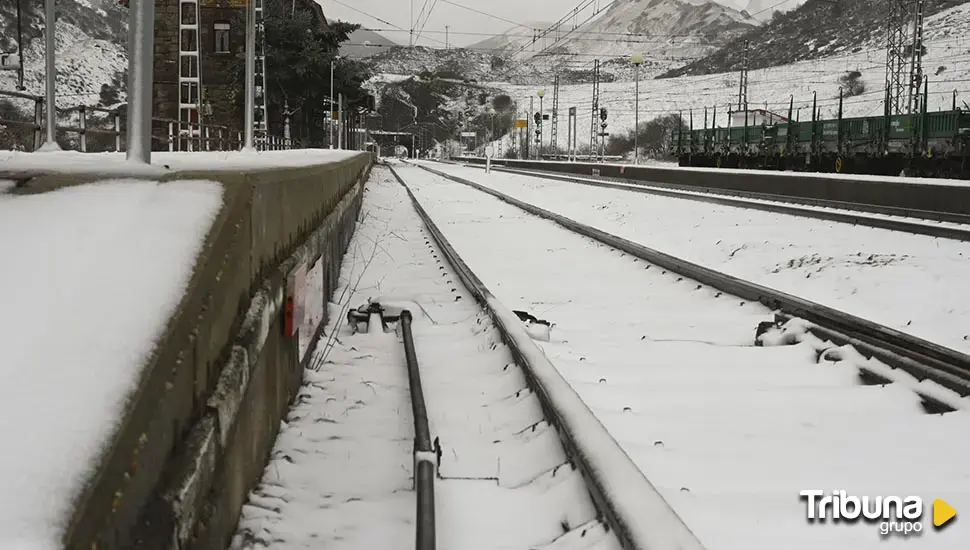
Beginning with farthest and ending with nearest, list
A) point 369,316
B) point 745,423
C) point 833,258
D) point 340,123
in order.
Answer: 1. point 340,123
2. point 833,258
3. point 369,316
4. point 745,423

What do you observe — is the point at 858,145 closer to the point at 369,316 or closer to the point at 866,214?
the point at 866,214

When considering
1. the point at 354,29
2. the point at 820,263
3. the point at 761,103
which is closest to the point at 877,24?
the point at 761,103

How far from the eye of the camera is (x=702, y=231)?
15.8 meters

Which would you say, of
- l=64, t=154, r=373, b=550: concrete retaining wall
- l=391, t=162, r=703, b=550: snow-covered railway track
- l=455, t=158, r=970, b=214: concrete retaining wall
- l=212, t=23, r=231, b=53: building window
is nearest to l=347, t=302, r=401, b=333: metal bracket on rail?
l=391, t=162, r=703, b=550: snow-covered railway track

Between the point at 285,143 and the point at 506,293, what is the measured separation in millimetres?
33402

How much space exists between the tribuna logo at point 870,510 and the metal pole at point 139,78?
2963 mm

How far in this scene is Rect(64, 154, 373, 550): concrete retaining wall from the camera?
1676mm

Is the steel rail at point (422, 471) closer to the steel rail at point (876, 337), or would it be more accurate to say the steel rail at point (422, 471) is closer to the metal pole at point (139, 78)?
the metal pole at point (139, 78)

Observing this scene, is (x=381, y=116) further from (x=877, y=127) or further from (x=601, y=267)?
(x=601, y=267)

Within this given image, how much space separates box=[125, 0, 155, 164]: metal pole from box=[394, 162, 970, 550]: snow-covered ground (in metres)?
2.38

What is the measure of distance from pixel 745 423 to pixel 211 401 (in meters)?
2.66

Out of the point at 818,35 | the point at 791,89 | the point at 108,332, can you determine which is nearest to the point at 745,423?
the point at 108,332

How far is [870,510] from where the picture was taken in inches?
129

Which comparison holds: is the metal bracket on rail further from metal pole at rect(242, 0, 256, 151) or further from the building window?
the building window
